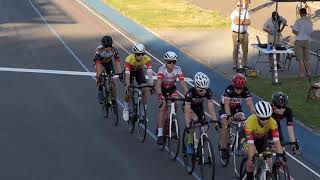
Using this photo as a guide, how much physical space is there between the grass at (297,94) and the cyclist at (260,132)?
518cm

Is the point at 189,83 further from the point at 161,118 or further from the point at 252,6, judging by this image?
the point at 252,6

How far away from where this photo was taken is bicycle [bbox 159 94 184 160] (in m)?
12.7

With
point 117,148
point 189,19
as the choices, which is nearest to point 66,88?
point 117,148

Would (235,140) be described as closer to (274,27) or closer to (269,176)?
(269,176)

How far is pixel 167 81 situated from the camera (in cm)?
1329

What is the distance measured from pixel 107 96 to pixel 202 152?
15.6 feet

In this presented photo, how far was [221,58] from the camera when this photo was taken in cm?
2436

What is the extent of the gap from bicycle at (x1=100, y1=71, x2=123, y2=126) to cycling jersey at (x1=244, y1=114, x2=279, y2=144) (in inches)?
219

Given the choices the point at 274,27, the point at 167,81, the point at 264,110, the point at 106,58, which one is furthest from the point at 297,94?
the point at 264,110

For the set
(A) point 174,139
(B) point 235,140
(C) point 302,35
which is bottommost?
(A) point 174,139

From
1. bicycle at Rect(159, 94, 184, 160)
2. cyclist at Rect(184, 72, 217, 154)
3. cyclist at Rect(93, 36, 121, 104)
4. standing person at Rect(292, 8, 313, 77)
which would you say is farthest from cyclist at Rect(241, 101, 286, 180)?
standing person at Rect(292, 8, 313, 77)

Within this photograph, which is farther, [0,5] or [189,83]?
[0,5]

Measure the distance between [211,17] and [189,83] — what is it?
15091 millimetres

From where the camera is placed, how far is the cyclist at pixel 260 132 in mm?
9891
